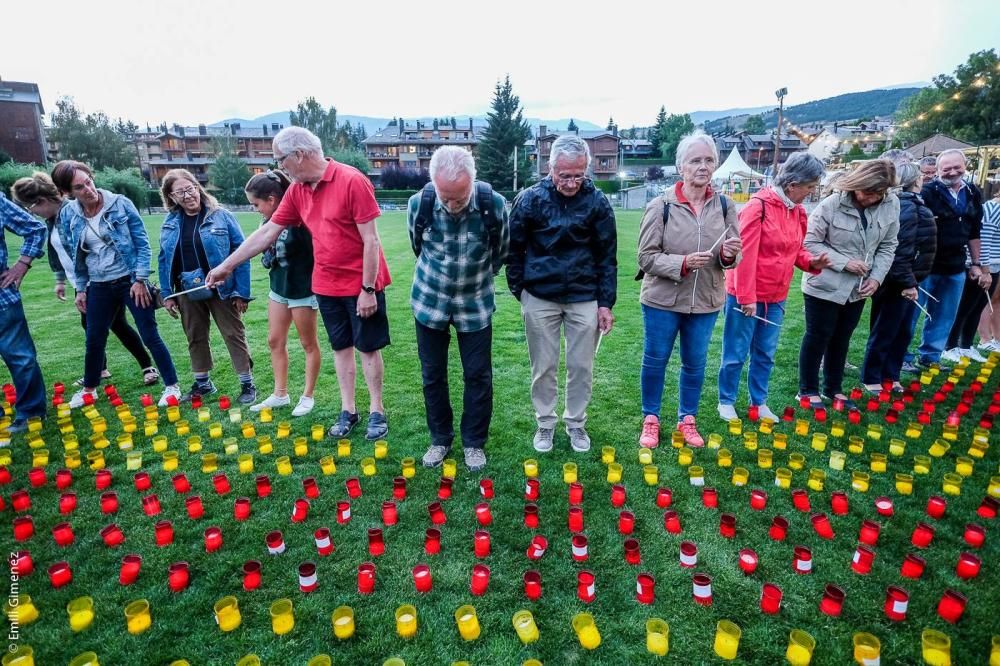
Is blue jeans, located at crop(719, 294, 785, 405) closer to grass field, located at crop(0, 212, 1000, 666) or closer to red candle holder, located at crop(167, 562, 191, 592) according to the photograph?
grass field, located at crop(0, 212, 1000, 666)

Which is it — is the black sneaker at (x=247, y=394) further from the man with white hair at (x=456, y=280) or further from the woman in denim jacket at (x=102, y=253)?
the man with white hair at (x=456, y=280)

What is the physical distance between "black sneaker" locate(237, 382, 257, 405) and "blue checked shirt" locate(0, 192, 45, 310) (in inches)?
71.2

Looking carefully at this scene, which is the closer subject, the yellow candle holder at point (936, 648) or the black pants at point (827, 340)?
the yellow candle holder at point (936, 648)

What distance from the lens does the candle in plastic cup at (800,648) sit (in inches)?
80.3

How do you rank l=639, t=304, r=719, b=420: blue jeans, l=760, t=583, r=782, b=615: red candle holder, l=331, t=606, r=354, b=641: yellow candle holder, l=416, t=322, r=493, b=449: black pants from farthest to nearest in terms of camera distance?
l=639, t=304, r=719, b=420: blue jeans, l=416, t=322, r=493, b=449: black pants, l=760, t=583, r=782, b=615: red candle holder, l=331, t=606, r=354, b=641: yellow candle holder

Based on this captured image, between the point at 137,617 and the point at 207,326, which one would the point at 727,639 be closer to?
the point at 137,617

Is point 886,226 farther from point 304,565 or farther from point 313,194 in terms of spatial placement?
point 304,565

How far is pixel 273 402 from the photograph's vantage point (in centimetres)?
468

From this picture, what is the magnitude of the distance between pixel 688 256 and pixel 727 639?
2.24 m

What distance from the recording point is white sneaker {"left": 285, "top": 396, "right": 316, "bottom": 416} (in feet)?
14.9

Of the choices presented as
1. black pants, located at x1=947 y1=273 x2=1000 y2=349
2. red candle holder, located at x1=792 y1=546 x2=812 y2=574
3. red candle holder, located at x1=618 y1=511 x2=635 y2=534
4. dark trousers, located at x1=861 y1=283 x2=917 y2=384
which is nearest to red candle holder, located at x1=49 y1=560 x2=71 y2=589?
red candle holder, located at x1=618 y1=511 x2=635 y2=534

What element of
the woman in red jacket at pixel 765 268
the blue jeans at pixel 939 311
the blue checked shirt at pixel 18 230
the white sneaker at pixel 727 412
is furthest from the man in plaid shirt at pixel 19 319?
the blue jeans at pixel 939 311

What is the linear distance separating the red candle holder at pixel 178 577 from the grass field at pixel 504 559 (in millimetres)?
39

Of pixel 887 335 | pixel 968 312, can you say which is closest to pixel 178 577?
pixel 887 335
